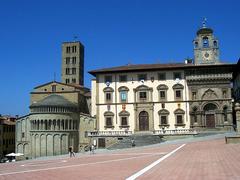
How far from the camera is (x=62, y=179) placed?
15.4 metres

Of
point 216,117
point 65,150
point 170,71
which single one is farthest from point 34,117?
point 216,117

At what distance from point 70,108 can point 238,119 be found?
35.5m

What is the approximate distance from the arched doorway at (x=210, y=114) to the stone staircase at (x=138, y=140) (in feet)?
27.3

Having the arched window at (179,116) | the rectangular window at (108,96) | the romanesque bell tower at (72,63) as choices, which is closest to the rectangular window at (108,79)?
the rectangular window at (108,96)

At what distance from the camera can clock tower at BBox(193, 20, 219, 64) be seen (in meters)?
55.1

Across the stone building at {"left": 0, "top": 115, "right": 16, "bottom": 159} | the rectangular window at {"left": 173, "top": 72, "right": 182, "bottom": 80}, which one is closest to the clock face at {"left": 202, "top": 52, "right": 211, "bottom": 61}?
the rectangular window at {"left": 173, "top": 72, "right": 182, "bottom": 80}

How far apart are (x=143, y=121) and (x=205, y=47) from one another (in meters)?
15.3

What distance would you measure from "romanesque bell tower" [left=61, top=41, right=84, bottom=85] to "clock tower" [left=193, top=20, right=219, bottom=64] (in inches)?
2051

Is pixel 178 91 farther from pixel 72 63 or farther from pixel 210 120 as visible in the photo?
pixel 72 63

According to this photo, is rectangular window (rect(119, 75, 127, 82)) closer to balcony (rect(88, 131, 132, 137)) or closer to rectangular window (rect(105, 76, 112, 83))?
rectangular window (rect(105, 76, 112, 83))

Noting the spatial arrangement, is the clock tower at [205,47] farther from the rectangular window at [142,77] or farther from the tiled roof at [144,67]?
the rectangular window at [142,77]

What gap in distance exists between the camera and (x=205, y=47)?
55.5m

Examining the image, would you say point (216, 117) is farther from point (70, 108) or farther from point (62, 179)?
point (62, 179)

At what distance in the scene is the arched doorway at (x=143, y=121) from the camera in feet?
185
